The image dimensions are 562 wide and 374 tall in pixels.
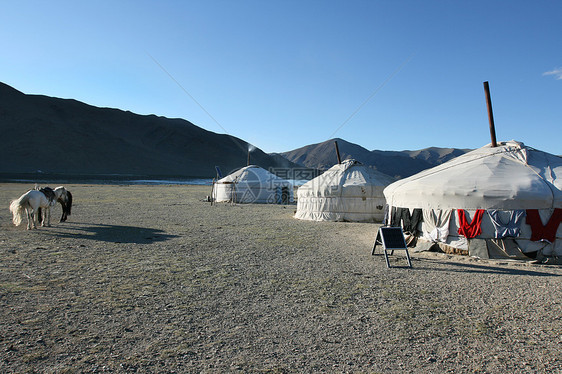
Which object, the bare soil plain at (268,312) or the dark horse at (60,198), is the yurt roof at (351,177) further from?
Result: the dark horse at (60,198)

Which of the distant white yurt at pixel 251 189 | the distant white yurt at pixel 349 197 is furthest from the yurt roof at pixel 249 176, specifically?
A: the distant white yurt at pixel 349 197

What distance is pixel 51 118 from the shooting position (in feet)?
358

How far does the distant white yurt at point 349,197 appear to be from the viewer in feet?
48.6

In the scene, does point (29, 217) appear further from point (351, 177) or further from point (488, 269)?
point (488, 269)

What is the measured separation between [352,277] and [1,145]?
103309 millimetres

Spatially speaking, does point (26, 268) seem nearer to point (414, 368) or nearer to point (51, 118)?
point (414, 368)

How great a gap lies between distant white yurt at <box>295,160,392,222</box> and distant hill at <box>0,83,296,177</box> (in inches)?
3020

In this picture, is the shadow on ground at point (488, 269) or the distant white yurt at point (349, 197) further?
the distant white yurt at point (349, 197)

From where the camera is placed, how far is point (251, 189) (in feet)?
83.5

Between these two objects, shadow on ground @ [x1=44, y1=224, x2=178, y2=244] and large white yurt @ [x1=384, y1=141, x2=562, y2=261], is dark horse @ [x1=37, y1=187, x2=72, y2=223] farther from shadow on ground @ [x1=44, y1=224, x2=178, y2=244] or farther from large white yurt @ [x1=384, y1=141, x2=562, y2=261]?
large white yurt @ [x1=384, y1=141, x2=562, y2=261]

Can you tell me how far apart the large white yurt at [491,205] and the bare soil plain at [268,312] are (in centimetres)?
55

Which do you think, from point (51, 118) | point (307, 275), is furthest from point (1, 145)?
point (307, 275)

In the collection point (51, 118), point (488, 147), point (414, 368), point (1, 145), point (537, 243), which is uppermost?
point (51, 118)

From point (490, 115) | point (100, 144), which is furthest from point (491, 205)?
point (100, 144)
